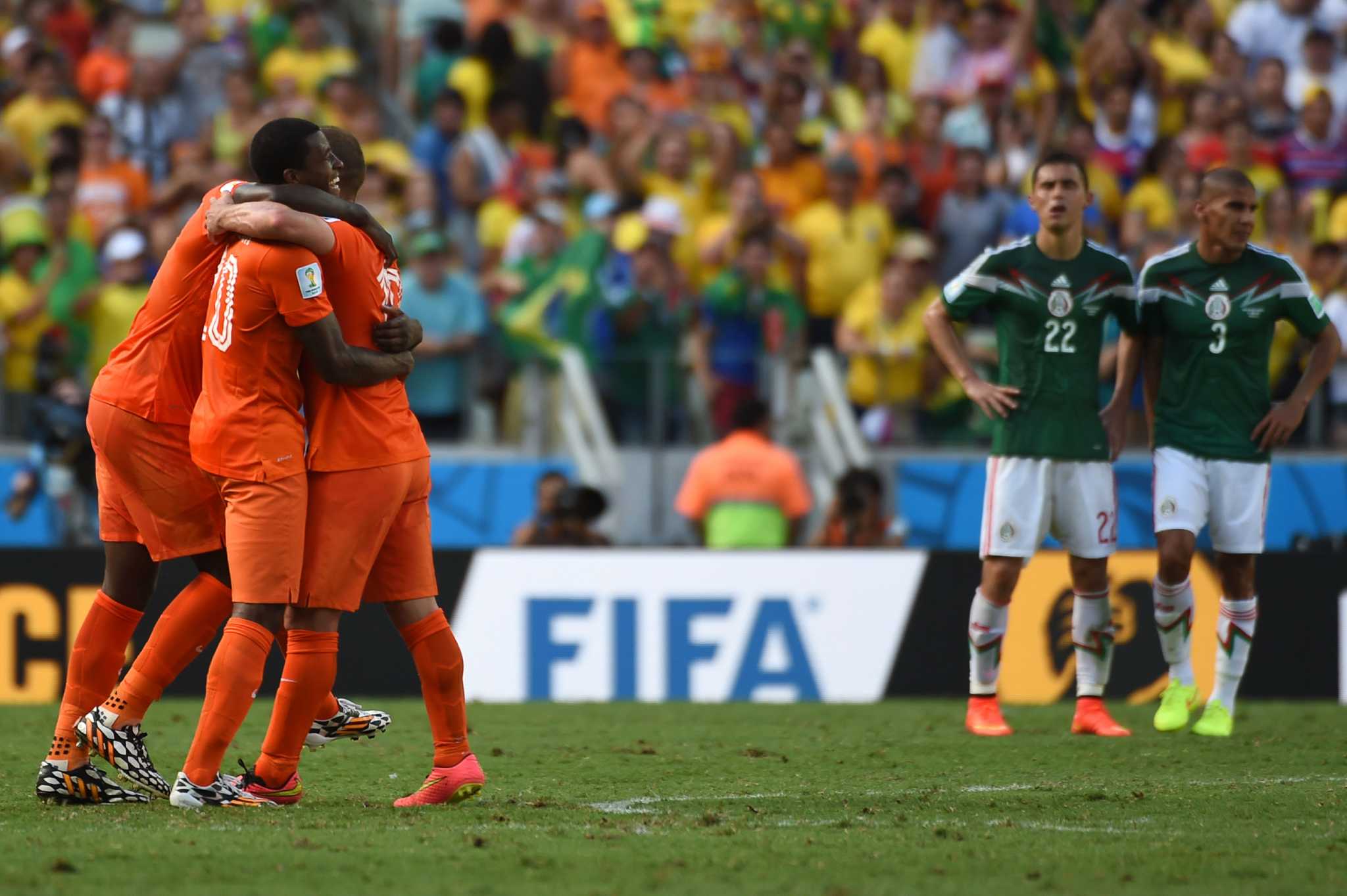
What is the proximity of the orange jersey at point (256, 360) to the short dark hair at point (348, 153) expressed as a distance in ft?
1.96

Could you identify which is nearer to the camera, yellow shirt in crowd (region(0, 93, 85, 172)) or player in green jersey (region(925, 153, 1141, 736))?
player in green jersey (region(925, 153, 1141, 736))

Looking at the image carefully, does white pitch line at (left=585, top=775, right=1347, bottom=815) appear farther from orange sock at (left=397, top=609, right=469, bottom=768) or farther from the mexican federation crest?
the mexican federation crest

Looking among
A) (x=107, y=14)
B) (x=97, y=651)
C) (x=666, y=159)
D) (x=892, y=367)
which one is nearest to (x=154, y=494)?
(x=97, y=651)

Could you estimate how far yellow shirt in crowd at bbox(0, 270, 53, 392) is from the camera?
13.5 metres

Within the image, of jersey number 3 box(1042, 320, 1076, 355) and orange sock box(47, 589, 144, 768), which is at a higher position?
jersey number 3 box(1042, 320, 1076, 355)

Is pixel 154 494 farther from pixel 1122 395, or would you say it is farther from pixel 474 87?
pixel 474 87

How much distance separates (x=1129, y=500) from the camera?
43.0 ft

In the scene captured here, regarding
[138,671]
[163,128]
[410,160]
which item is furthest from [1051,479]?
[163,128]

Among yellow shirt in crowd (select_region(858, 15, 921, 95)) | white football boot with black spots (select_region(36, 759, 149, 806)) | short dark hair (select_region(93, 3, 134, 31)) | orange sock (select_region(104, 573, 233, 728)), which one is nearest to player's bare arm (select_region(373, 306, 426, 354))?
orange sock (select_region(104, 573, 233, 728))

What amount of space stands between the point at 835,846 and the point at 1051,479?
340cm

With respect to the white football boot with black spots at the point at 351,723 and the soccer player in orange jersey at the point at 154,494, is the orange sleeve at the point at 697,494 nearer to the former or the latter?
the white football boot with black spots at the point at 351,723

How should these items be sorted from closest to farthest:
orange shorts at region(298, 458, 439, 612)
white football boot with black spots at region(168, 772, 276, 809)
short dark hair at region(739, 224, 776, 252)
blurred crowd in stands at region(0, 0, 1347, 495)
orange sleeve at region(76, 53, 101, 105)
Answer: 1. orange shorts at region(298, 458, 439, 612)
2. white football boot with black spots at region(168, 772, 276, 809)
3. blurred crowd in stands at region(0, 0, 1347, 495)
4. short dark hair at region(739, 224, 776, 252)
5. orange sleeve at region(76, 53, 101, 105)

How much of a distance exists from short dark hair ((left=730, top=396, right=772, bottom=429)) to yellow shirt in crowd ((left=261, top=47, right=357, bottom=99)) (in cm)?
500

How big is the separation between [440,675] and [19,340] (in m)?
8.18
